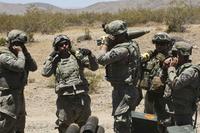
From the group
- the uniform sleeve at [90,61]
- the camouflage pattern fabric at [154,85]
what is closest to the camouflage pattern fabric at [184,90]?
the camouflage pattern fabric at [154,85]

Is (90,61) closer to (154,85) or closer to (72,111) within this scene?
(72,111)

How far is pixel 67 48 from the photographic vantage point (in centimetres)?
706

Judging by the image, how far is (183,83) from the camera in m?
6.29

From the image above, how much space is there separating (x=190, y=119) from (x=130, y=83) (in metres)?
0.92

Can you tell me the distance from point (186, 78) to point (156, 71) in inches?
47.4

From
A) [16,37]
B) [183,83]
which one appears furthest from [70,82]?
[183,83]

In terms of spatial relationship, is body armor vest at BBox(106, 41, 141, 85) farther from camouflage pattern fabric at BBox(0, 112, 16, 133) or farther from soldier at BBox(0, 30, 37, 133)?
camouflage pattern fabric at BBox(0, 112, 16, 133)

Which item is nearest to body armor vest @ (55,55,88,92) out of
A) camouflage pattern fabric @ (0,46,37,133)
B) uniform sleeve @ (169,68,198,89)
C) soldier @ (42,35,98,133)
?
soldier @ (42,35,98,133)

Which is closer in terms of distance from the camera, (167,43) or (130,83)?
(130,83)

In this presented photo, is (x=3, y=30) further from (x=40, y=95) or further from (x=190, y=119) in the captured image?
(x=190, y=119)

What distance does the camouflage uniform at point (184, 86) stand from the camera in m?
6.30

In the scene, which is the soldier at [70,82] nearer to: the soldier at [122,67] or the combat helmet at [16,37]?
the soldier at [122,67]

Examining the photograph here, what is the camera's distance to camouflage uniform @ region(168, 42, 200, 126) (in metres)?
6.30

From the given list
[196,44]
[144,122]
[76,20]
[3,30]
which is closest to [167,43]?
[144,122]
